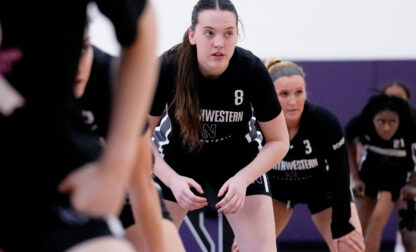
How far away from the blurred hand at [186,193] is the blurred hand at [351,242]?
1.21 metres

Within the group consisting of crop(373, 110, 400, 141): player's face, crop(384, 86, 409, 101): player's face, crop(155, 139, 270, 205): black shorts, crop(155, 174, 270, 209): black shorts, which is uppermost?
crop(155, 139, 270, 205): black shorts

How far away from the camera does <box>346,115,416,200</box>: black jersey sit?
589 cm

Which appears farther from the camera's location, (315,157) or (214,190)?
(315,157)

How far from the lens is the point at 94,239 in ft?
4.42

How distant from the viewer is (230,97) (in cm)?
339

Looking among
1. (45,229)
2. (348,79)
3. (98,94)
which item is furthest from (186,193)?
(348,79)

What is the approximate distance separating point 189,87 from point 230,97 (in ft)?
0.59

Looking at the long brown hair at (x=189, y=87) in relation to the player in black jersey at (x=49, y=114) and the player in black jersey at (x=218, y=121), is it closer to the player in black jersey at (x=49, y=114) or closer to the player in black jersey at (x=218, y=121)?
the player in black jersey at (x=218, y=121)

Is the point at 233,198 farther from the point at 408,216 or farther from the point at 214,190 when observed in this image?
the point at 408,216

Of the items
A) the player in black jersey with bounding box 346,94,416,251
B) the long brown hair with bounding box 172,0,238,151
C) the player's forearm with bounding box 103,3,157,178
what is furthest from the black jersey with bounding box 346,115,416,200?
the player's forearm with bounding box 103,3,157,178

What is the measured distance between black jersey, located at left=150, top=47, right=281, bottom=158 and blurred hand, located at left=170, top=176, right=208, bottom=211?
30cm

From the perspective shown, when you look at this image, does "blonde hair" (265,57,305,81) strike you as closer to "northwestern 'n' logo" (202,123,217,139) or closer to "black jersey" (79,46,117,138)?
"northwestern 'n' logo" (202,123,217,139)

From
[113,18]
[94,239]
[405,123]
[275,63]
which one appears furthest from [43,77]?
[405,123]

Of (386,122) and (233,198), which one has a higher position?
(233,198)
